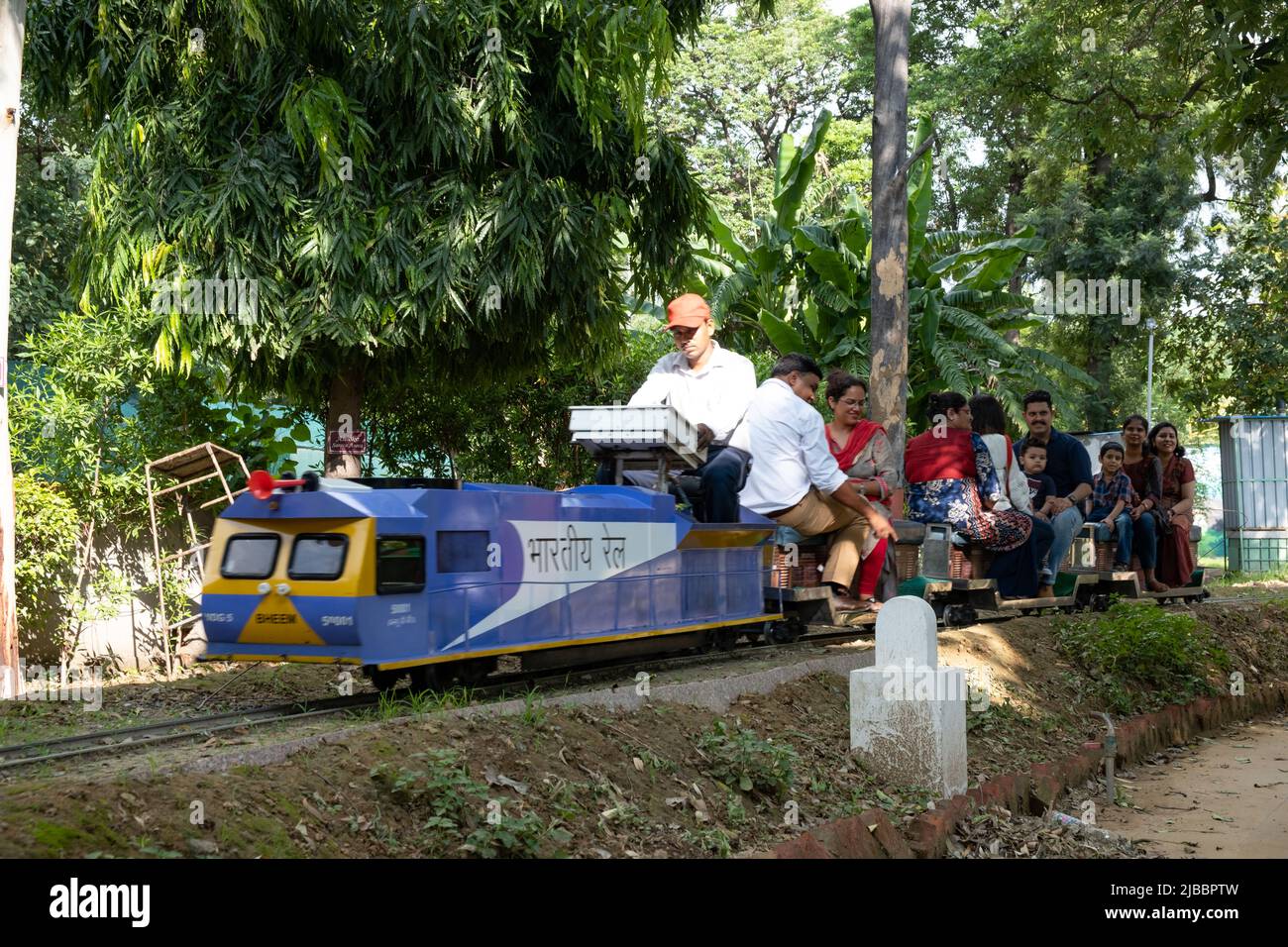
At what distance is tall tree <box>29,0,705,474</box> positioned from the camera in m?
11.2

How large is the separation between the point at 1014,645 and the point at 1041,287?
74.3ft

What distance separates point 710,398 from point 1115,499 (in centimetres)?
683

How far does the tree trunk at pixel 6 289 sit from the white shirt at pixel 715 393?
4613 mm

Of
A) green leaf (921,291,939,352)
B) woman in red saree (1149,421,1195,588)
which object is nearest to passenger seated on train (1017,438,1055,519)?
woman in red saree (1149,421,1195,588)

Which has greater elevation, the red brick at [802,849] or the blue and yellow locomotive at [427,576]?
the blue and yellow locomotive at [427,576]

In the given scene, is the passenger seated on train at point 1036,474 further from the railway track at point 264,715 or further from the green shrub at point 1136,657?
the railway track at point 264,715

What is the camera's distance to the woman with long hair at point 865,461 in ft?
35.4

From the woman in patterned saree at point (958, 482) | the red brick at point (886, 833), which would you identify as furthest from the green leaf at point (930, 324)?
the red brick at point (886, 833)

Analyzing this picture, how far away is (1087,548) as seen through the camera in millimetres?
14406

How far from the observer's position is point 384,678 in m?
7.79

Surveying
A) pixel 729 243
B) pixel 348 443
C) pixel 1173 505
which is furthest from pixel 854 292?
pixel 348 443

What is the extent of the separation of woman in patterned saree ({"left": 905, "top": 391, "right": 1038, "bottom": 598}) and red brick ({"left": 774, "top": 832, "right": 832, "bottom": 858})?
264 inches
